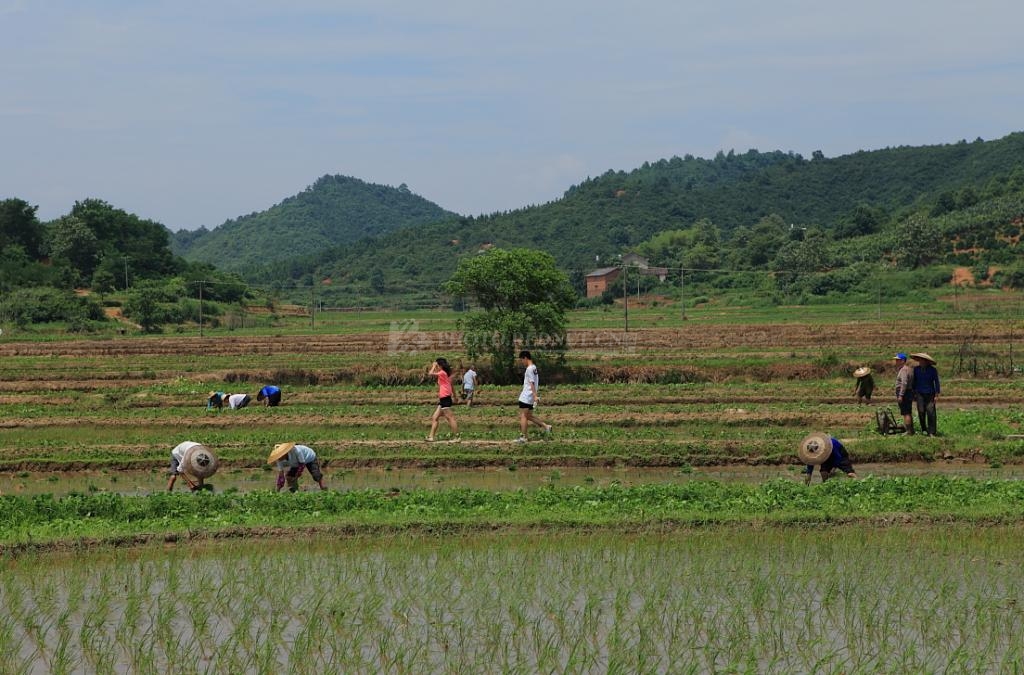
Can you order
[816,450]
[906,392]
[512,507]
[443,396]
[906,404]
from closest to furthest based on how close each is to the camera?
1. [512,507]
2. [816,450]
3. [906,392]
4. [906,404]
5. [443,396]

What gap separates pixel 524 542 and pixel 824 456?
16.3 ft

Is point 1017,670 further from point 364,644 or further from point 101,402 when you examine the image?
point 101,402

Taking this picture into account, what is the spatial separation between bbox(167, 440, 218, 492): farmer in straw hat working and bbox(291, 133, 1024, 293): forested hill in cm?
9900

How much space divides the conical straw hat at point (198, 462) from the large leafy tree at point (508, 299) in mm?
15623

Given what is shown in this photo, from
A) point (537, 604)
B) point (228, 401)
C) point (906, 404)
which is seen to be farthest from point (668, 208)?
point (537, 604)

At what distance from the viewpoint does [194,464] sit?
1623cm

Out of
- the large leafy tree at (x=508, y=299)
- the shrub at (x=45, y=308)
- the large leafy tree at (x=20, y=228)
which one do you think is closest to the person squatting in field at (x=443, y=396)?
the large leafy tree at (x=508, y=299)

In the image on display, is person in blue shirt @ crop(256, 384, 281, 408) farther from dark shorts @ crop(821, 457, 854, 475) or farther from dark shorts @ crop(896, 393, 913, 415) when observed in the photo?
dark shorts @ crop(821, 457, 854, 475)

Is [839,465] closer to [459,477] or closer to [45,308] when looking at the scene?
[459,477]

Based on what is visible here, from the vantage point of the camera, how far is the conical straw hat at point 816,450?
16.0m

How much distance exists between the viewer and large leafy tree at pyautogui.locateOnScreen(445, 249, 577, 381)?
104 ft

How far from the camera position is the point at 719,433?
69.4 ft

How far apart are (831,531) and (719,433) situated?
7.88 meters

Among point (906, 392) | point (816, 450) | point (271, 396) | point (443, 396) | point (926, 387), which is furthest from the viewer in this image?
point (271, 396)
